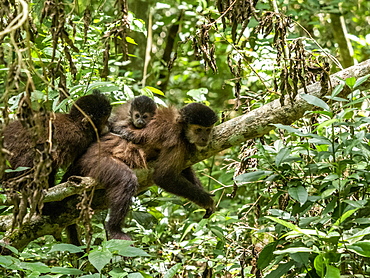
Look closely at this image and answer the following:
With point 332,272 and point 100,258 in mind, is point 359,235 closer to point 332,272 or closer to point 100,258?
point 332,272

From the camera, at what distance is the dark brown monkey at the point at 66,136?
4.71 m

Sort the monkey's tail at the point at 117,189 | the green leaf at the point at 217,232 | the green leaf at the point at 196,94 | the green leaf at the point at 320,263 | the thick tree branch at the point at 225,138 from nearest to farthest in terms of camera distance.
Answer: the green leaf at the point at 320,263 < the thick tree branch at the point at 225,138 < the green leaf at the point at 217,232 < the monkey's tail at the point at 117,189 < the green leaf at the point at 196,94

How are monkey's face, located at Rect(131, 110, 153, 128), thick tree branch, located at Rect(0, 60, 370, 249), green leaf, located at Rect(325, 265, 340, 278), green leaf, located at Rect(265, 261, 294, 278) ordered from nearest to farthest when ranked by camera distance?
green leaf, located at Rect(325, 265, 340, 278) < green leaf, located at Rect(265, 261, 294, 278) < thick tree branch, located at Rect(0, 60, 370, 249) < monkey's face, located at Rect(131, 110, 153, 128)

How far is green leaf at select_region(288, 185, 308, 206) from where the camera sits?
3549 millimetres

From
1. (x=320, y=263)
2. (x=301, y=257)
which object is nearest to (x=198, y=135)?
(x=301, y=257)

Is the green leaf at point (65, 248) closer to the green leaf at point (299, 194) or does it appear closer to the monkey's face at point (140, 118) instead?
the green leaf at point (299, 194)

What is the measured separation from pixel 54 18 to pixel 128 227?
3720mm

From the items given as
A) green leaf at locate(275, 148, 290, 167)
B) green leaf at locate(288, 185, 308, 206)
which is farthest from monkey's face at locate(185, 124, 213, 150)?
green leaf at locate(288, 185, 308, 206)

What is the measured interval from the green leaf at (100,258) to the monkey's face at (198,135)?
2.08 m

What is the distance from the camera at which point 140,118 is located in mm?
5922

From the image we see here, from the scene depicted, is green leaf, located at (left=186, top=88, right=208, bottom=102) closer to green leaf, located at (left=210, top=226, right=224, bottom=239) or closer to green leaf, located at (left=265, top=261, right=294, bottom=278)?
green leaf, located at (left=210, top=226, right=224, bottom=239)

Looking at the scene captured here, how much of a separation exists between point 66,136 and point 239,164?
6.47 ft

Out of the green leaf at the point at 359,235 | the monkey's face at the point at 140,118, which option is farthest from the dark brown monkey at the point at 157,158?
the green leaf at the point at 359,235

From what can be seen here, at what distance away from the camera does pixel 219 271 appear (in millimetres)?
4867
